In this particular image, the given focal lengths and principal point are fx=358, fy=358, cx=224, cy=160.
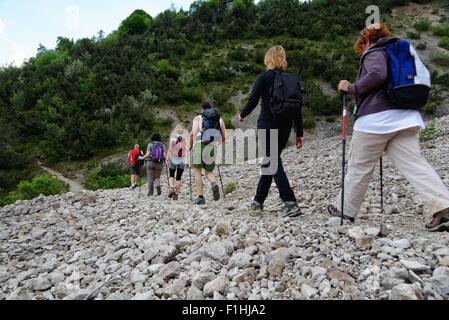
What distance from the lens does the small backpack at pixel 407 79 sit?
10.6 feet

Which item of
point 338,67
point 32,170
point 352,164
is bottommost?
point 32,170

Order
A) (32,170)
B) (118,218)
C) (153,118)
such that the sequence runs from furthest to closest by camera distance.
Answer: (153,118) → (32,170) → (118,218)

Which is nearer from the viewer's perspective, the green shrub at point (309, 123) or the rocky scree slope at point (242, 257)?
the rocky scree slope at point (242, 257)

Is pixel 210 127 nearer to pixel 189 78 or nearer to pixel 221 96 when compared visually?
pixel 221 96

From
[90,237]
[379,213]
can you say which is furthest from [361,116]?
[90,237]

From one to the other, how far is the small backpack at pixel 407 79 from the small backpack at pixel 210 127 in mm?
3565

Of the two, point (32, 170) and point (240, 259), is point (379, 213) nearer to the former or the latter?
point (240, 259)

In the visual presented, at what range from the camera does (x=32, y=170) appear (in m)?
22.4

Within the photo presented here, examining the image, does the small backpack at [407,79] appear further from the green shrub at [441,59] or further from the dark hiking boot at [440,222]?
the green shrub at [441,59]

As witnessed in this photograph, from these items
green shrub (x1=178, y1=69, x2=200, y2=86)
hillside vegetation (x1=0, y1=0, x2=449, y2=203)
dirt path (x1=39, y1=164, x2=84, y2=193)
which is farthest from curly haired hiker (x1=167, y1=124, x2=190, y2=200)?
green shrub (x1=178, y1=69, x2=200, y2=86)

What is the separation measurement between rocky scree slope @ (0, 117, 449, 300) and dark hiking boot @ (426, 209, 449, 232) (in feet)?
0.28

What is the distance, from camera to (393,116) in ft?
11.0

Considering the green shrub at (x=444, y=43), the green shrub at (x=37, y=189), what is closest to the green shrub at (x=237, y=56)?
the green shrub at (x=444, y=43)

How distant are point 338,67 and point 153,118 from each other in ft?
62.1
